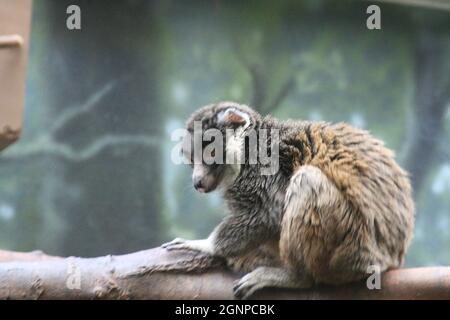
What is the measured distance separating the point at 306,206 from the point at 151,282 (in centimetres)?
85

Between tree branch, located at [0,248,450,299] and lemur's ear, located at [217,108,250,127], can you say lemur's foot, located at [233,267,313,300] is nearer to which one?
tree branch, located at [0,248,450,299]

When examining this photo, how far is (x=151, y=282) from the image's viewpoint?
304 cm

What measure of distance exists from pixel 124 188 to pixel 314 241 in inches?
127

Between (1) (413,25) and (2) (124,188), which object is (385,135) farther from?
(2) (124,188)

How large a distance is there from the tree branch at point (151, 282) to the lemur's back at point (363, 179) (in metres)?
0.16

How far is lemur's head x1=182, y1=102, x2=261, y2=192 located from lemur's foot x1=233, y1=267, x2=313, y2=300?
0.56 m

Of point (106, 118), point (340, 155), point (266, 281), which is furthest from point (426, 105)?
point (266, 281)

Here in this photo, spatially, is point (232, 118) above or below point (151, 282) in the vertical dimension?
above

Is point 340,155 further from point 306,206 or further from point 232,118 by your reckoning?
point 232,118

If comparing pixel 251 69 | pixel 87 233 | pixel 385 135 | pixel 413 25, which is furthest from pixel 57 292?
pixel 413 25

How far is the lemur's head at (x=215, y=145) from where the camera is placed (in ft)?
11.2

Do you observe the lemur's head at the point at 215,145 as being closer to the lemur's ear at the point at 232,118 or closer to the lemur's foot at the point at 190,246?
the lemur's ear at the point at 232,118

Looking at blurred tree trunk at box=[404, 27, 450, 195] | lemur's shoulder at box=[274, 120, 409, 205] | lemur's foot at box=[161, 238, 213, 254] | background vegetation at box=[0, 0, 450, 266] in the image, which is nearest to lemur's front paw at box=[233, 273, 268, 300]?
lemur's foot at box=[161, 238, 213, 254]

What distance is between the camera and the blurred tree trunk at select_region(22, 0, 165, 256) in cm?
580
